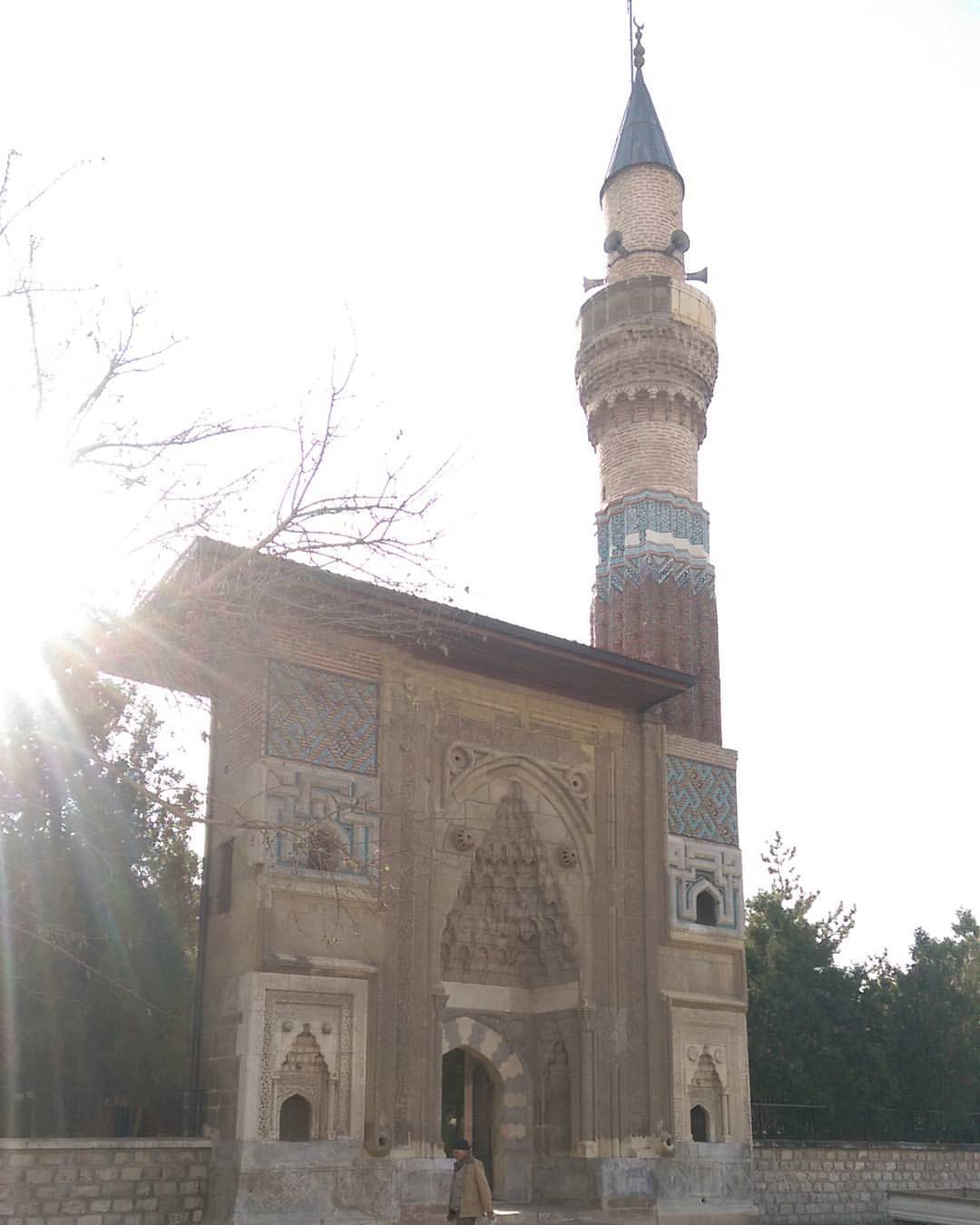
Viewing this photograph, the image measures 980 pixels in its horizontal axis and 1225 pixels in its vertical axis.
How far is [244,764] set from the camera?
1155cm

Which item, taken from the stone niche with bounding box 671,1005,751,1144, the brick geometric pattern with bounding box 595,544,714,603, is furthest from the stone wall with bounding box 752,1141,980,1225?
the brick geometric pattern with bounding box 595,544,714,603

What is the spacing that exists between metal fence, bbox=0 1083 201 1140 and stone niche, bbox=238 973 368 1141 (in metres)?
1.68

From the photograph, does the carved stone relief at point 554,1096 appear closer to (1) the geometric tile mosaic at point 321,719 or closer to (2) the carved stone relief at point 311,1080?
(2) the carved stone relief at point 311,1080

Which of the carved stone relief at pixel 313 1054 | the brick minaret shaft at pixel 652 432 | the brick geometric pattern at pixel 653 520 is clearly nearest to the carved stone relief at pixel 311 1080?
the carved stone relief at pixel 313 1054

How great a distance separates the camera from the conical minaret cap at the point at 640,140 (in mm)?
18797

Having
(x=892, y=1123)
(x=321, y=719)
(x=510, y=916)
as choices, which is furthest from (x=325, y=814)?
(x=892, y=1123)

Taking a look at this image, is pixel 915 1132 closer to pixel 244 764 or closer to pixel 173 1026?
pixel 173 1026

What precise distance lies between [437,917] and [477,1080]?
100 inches

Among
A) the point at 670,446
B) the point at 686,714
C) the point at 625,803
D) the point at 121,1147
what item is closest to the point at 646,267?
the point at 670,446

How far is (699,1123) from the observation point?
44.0 feet

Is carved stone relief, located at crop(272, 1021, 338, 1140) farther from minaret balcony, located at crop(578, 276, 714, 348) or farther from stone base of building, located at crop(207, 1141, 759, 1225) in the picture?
minaret balcony, located at crop(578, 276, 714, 348)

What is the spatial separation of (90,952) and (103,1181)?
4.13 metres

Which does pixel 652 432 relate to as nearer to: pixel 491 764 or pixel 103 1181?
pixel 491 764

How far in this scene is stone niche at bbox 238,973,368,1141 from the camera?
10523 mm
